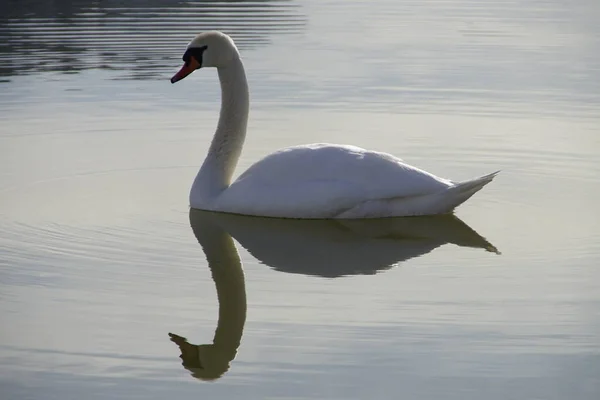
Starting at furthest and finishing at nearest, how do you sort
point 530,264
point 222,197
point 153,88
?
point 153,88, point 222,197, point 530,264

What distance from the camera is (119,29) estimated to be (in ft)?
64.8

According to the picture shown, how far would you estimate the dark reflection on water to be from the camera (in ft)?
52.5

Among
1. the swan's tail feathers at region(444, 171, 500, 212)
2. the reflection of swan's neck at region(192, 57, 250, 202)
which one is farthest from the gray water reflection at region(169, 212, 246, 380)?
the swan's tail feathers at region(444, 171, 500, 212)

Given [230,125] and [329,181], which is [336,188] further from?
[230,125]

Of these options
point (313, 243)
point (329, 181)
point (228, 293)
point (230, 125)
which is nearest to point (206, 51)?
point (230, 125)

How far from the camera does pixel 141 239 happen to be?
313 inches

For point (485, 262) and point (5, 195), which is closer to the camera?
point (485, 262)

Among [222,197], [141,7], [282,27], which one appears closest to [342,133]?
[222,197]

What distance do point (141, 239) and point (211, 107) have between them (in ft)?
15.4

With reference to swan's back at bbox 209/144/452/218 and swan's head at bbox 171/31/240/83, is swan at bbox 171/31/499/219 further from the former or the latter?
swan's head at bbox 171/31/240/83

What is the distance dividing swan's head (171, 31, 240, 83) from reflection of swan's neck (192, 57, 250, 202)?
0.36ft

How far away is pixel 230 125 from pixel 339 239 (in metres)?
1.59

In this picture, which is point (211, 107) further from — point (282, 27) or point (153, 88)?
point (282, 27)

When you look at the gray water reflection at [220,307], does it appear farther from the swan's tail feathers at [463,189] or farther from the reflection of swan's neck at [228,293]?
the swan's tail feathers at [463,189]
